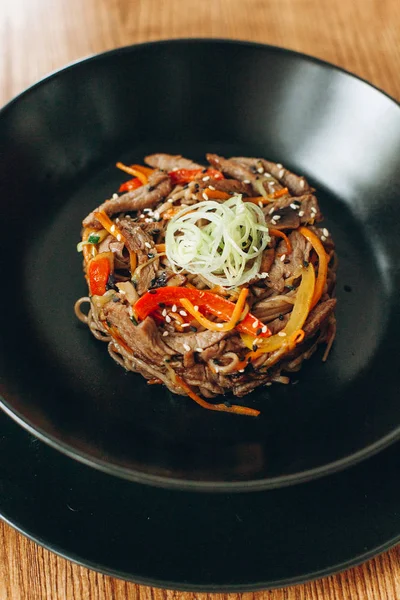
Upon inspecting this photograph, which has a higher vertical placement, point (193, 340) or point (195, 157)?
point (195, 157)

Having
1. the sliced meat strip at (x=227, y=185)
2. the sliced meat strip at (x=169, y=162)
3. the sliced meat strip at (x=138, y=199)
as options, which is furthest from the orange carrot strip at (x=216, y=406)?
the sliced meat strip at (x=169, y=162)

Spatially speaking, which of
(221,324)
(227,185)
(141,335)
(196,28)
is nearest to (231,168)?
(227,185)

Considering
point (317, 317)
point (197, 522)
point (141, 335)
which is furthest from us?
point (317, 317)

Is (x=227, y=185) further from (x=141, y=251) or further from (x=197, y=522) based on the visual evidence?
(x=197, y=522)

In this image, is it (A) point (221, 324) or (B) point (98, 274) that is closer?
(A) point (221, 324)

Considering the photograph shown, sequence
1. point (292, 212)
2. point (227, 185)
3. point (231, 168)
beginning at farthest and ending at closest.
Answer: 1. point (231, 168)
2. point (227, 185)
3. point (292, 212)

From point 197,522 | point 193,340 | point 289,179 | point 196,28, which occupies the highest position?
point 196,28

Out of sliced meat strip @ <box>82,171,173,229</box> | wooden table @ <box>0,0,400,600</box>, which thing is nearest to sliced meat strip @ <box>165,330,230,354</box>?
sliced meat strip @ <box>82,171,173,229</box>

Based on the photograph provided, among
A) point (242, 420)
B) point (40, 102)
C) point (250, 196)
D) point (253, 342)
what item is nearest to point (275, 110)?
point (250, 196)
